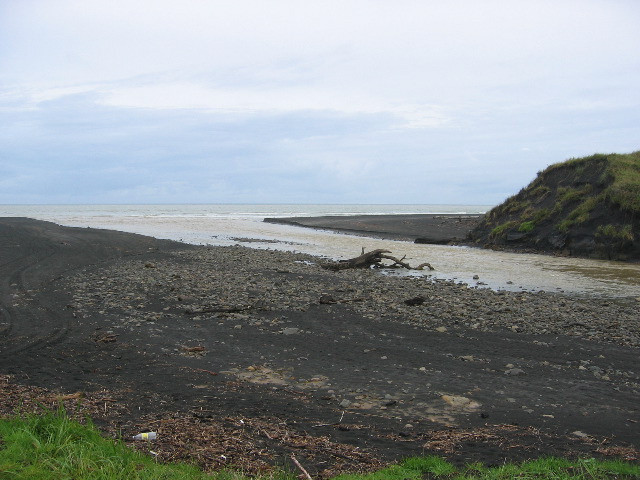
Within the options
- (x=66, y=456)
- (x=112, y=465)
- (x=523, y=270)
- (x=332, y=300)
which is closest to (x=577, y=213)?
(x=523, y=270)

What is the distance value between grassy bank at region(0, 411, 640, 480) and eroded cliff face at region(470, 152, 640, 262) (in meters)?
28.6

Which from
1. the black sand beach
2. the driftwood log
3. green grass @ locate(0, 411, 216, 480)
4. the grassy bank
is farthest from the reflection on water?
green grass @ locate(0, 411, 216, 480)

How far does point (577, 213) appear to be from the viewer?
3500 cm

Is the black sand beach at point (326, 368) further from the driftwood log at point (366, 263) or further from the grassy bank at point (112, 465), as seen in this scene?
the driftwood log at point (366, 263)

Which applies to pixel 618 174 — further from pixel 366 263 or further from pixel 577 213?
pixel 366 263

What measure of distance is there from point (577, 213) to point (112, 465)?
117 ft

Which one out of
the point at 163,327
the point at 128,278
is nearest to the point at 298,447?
the point at 163,327

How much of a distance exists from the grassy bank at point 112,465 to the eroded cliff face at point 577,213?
28.6 m

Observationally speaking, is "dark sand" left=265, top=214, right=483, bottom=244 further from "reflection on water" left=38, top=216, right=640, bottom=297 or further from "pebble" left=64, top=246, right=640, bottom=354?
"pebble" left=64, top=246, right=640, bottom=354

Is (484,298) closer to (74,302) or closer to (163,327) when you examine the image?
(163,327)

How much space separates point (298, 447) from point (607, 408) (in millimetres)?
4501

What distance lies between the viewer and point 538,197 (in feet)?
135

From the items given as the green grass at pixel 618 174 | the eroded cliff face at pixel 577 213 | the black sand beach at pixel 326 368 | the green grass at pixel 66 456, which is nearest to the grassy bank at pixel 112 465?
the green grass at pixel 66 456

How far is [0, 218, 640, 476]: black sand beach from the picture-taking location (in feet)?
20.9
